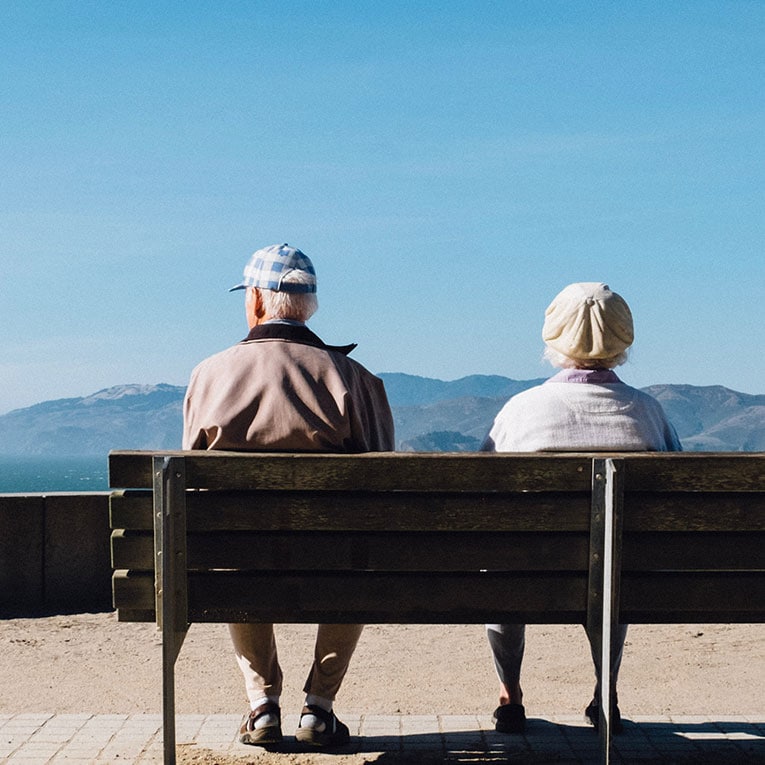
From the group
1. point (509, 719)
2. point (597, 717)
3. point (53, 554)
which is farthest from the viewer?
point (53, 554)

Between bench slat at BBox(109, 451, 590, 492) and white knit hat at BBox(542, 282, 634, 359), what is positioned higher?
white knit hat at BBox(542, 282, 634, 359)

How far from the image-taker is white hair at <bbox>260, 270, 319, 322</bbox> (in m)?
4.79

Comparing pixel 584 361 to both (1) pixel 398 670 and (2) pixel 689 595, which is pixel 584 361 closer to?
(2) pixel 689 595

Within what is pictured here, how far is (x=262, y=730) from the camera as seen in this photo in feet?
15.2

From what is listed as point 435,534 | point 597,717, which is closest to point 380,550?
point 435,534

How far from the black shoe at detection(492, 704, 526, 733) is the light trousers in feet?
2.22

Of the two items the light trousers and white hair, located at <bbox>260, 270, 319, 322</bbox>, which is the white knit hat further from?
the light trousers

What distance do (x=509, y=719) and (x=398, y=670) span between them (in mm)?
1793

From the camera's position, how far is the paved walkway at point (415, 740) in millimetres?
4559

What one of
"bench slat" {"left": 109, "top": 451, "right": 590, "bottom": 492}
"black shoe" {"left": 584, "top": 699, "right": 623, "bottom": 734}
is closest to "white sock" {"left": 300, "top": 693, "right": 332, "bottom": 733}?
"black shoe" {"left": 584, "top": 699, "right": 623, "bottom": 734}

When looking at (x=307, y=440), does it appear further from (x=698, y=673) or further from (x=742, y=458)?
(x=698, y=673)

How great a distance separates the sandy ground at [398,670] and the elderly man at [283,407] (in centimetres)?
104

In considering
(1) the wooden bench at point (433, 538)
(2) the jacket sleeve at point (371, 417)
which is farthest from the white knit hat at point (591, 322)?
(1) the wooden bench at point (433, 538)

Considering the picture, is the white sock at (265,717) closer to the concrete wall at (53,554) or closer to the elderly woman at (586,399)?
the elderly woman at (586,399)
